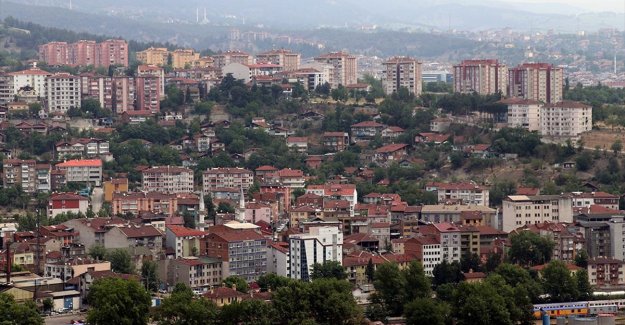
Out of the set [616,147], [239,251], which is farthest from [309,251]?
[616,147]

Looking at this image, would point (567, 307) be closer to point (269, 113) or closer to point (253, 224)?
point (253, 224)

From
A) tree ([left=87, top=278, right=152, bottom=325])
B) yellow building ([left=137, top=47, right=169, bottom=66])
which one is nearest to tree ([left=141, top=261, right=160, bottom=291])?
tree ([left=87, top=278, right=152, bottom=325])

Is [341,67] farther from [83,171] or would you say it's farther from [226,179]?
[83,171]

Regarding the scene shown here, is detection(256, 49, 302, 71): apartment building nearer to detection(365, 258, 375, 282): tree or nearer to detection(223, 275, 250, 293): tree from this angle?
→ detection(365, 258, 375, 282): tree

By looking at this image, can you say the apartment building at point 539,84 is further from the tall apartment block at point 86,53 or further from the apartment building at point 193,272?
the apartment building at point 193,272

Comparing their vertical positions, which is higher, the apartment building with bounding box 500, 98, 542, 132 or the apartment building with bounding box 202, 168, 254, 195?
the apartment building with bounding box 500, 98, 542, 132

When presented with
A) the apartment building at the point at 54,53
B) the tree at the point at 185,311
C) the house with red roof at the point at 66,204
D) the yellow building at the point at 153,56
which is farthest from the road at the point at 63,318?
the yellow building at the point at 153,56
